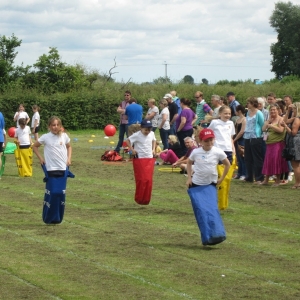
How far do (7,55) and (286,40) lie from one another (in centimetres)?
4007

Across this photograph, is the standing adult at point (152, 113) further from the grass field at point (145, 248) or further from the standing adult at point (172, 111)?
the grass field at point (145, 248)

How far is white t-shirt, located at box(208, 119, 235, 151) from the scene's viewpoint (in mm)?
14688

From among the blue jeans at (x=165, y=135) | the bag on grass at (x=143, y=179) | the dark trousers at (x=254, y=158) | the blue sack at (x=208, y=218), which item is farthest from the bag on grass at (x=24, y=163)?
the blue sack at (x=208, y=218)

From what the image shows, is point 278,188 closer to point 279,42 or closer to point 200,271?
point 200,271

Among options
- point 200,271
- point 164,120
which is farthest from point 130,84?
point 200,271

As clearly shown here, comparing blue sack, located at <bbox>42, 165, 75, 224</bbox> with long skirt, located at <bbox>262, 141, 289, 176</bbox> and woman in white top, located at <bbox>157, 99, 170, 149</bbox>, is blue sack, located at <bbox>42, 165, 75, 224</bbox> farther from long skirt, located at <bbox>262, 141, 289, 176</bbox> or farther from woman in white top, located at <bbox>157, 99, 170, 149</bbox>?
woman in white top, located at <bbox>157, 99, 170, 149</bbox>

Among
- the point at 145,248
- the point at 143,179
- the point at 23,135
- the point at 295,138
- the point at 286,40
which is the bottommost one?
the point at 145,248

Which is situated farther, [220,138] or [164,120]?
[164,120]

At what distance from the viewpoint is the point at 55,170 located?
40.8 ft

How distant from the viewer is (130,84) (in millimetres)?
51688

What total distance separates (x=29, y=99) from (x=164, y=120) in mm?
19617

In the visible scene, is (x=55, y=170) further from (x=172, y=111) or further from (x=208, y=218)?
(x=172, y=111)

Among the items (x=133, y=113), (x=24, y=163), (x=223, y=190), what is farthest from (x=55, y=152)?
(x=133, y=113)

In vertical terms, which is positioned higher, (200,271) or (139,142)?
(139,142)
